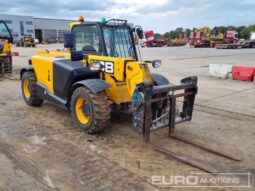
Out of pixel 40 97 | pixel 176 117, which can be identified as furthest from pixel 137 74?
pixel 40 97

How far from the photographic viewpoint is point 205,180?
12.2 feet

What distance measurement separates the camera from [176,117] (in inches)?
208

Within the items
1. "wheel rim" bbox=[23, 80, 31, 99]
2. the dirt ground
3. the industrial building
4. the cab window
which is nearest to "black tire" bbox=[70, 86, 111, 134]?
the dirt ground

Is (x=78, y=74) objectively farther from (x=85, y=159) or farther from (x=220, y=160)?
(x=220, y=160)

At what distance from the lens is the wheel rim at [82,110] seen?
521 centimetres

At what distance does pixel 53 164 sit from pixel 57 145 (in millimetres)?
710

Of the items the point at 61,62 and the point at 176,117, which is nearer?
the point at 176,117

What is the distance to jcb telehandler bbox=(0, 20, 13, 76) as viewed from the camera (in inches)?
495

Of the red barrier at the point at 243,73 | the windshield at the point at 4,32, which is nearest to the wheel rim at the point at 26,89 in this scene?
the windshield at the point at 4,32

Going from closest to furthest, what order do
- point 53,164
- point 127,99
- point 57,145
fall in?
point 53,164 → point 57,145 → point 127,99

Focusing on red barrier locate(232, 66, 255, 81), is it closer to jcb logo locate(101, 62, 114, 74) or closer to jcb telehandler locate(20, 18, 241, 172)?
jcb telehandler locate(20, 18, 241, 172)

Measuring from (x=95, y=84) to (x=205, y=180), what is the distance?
2398 mm

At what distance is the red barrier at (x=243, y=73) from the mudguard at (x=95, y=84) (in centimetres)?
816

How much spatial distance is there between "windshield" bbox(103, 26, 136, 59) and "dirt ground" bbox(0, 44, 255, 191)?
1444 millimetres
